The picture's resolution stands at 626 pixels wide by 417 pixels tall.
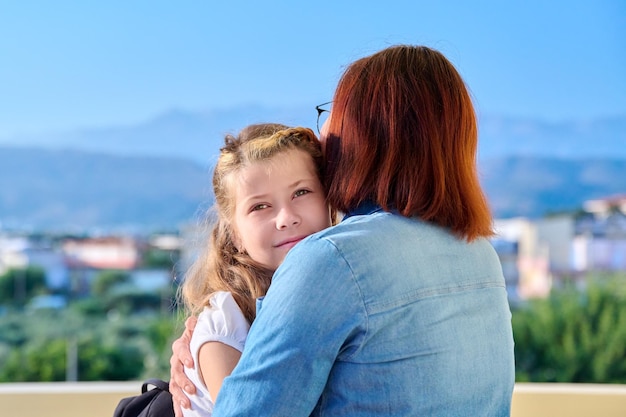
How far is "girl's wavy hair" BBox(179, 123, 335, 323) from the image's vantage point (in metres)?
1.28

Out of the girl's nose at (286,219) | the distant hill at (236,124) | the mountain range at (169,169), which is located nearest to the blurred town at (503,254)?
the mountain range at (169,169)

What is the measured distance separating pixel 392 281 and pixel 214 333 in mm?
358

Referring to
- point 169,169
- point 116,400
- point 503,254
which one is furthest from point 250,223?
point 169,169

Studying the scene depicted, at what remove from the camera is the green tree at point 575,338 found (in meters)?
5.95

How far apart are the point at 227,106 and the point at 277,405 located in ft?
39.5

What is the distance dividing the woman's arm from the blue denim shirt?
20 centimetres

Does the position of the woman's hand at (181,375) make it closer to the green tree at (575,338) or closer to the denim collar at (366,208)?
the denim collar at (366,208)

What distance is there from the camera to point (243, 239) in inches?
51.9

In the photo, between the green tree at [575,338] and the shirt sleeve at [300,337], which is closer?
the shirt sleeve at [300,337]

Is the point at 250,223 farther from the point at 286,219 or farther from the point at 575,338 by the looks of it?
the point at 575,338

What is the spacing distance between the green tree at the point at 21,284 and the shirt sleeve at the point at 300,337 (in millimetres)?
9344

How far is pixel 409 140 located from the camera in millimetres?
1020

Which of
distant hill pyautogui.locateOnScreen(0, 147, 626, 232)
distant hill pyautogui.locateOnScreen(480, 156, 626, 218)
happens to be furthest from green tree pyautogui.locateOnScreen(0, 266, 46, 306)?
distant hill pyautogui.locateOnScreen(480, 156, 626, 218)

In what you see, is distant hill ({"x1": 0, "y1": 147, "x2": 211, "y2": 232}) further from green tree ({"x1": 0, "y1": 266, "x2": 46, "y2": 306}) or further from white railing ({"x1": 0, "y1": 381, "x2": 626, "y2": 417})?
white railing ({"x1": 0, "y1": 381, "x2": 626, "y2": 417})
